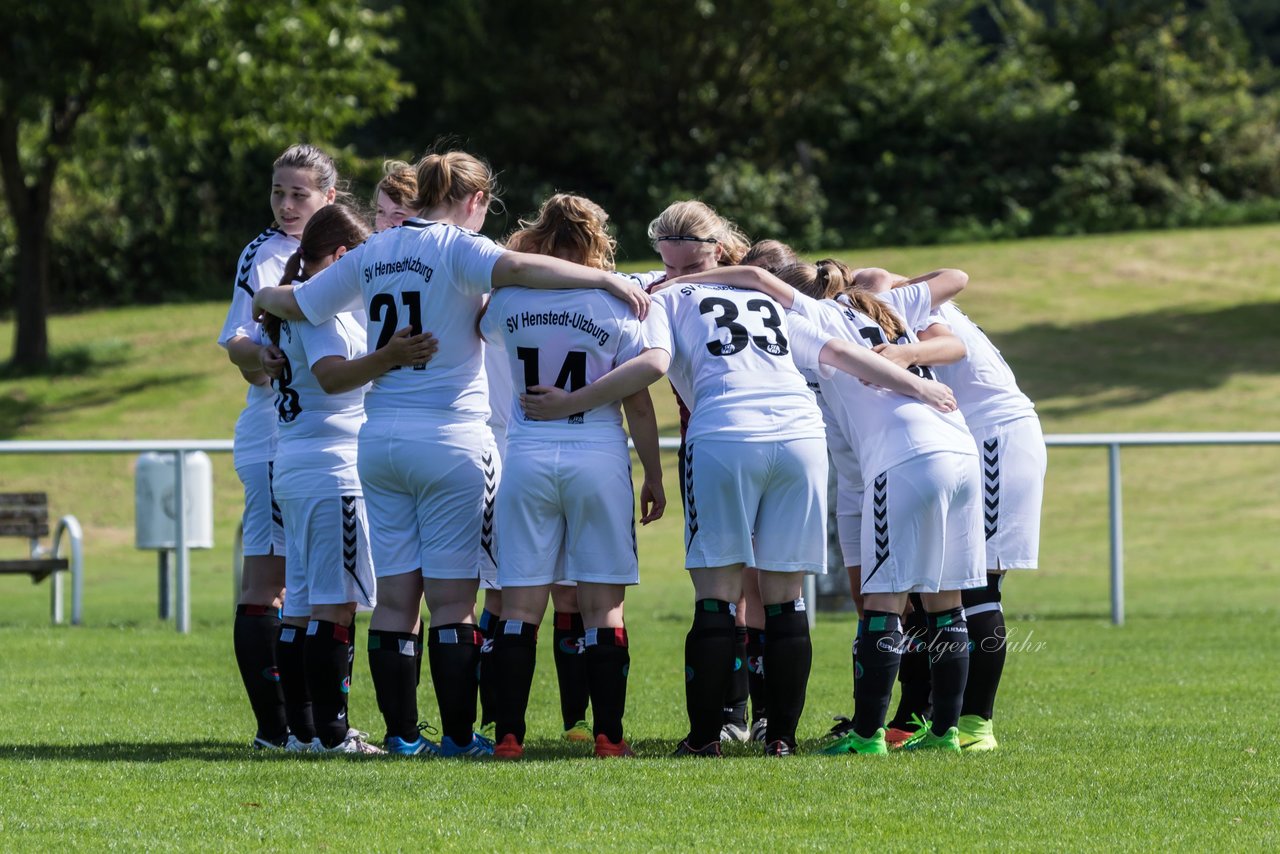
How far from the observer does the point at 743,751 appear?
18.9 ft

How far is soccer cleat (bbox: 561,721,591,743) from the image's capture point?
20.3 ft

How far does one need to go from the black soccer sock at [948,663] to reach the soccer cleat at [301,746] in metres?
2.16

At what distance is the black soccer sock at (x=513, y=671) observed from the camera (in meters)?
5.36

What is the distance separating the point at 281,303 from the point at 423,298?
55 cm

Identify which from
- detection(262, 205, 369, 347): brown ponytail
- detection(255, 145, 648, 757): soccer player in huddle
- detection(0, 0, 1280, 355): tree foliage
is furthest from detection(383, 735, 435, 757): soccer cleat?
detection(0, 0, 1280, 355): tree foliage

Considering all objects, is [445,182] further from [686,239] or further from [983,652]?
[983,652]

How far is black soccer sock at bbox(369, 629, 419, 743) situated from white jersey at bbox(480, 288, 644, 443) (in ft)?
2.76

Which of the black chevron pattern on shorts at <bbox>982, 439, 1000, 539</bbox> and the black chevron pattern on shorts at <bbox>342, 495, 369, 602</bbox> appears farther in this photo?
the black chevron pattern on shorts at <bbox>982, 439, 1000, 539</bbox>

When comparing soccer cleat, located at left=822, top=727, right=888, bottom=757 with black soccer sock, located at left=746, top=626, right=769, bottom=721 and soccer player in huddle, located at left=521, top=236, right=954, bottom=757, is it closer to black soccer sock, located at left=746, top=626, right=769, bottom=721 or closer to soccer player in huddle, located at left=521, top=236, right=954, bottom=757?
soccer player in huddle, located at left=521, top=236, right=954, bottom=757

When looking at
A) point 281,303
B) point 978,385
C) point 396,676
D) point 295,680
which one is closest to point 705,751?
point 396,676

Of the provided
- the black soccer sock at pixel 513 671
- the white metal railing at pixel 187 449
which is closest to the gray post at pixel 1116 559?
the white metal railing at pixel 187 449

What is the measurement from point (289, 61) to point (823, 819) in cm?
1934

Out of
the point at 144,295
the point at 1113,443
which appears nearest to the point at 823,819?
the point at 1113,443

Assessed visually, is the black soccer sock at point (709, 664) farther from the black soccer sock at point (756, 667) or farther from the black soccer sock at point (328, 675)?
the black soccer sock at point (328, 675)
